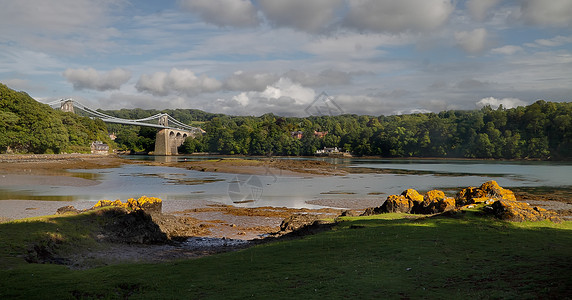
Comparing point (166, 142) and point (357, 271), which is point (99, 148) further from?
point (357, 271)

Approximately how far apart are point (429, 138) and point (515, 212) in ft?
508

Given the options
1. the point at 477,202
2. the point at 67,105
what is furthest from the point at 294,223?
the point at 67,105

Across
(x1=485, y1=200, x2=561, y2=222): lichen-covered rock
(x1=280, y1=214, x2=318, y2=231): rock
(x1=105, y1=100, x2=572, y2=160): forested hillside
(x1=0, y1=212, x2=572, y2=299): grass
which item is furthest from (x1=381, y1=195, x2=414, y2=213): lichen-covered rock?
(x1=105, y1=100, x2=572, y2=160): forested hillside

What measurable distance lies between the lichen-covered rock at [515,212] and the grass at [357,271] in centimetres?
81

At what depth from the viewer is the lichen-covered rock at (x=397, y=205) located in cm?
2095

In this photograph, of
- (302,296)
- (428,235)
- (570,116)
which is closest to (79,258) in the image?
(302,296)

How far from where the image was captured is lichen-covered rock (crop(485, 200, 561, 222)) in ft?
46.6

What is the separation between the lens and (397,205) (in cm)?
2105

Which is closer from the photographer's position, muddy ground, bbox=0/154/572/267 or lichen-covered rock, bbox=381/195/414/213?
muddy ground, bbox=0/154/572/267

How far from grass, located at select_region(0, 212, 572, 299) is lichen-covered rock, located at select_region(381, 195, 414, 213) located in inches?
292

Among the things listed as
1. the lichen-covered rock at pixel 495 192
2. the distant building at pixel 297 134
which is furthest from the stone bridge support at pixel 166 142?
the lichen-covered rock at pixel 495 192

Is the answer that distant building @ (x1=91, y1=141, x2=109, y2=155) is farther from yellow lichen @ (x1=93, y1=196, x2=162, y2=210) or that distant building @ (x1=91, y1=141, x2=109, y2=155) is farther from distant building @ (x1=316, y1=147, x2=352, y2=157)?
yellow lichen @ (x1=93, y1=196, x2=162, y2=210)

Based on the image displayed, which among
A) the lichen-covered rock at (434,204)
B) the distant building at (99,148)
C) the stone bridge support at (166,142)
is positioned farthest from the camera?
the stone bridge support at (166,142)

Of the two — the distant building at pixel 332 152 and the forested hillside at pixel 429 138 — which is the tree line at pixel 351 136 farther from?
the distant building at pixel 332 152
